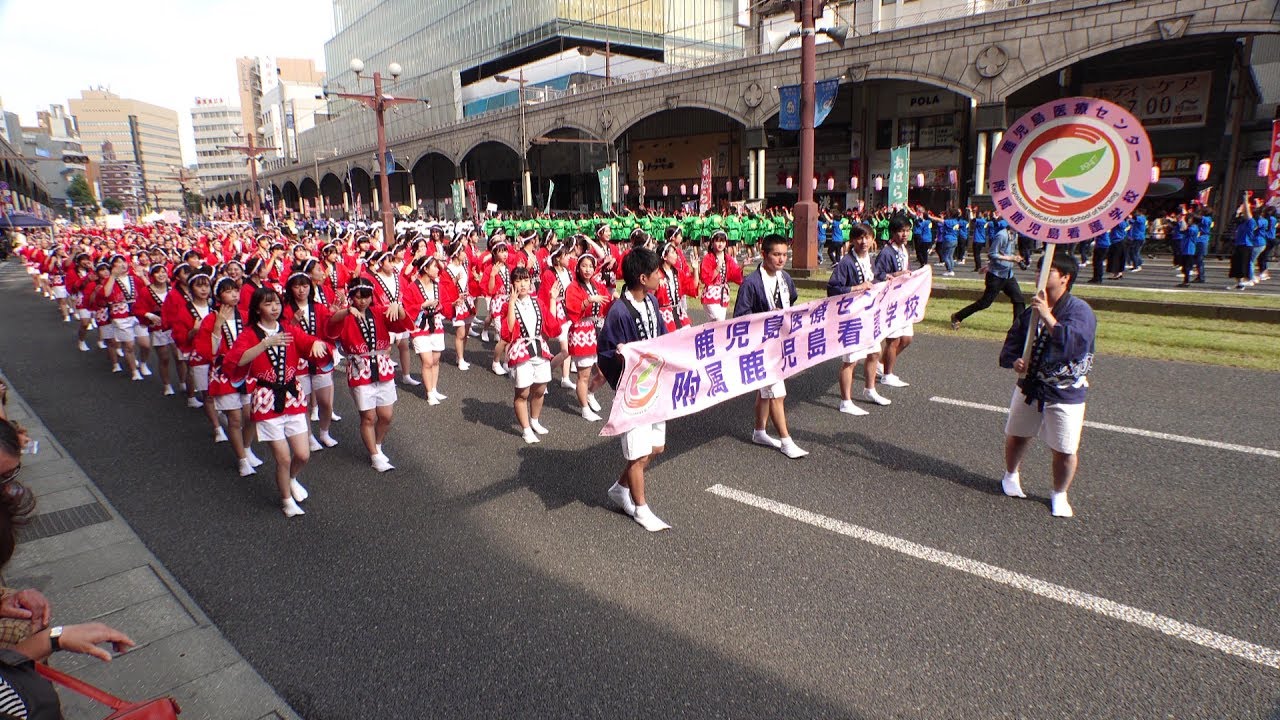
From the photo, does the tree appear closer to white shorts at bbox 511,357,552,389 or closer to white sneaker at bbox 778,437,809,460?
white shorts at bbox 511,357,552,389

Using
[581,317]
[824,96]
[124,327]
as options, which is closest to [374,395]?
[581,317]

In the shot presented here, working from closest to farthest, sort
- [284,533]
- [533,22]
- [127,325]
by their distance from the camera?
[284,533]
[127,325]
[533,22]

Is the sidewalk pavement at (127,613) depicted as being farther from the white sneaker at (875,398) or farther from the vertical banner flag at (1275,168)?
the vertical banner flag at (1275,168)

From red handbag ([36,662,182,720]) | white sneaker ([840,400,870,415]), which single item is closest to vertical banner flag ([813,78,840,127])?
white sneaker ([840,400,870,415])

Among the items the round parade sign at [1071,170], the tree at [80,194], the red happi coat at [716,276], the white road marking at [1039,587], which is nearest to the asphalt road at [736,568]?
the white road marking at [1039,587]

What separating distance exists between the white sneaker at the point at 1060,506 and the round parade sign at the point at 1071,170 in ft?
5.94

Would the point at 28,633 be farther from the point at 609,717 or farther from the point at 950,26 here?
the point at 950,26

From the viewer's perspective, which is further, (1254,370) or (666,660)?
(1254,370)

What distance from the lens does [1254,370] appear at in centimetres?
835

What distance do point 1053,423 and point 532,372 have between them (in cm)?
450

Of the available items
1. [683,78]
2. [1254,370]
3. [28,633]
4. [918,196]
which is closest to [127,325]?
[28,633]

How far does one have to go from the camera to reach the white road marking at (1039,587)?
344 cm

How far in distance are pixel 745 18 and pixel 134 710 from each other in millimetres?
39624

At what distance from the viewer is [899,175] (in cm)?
2356
